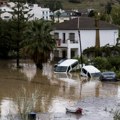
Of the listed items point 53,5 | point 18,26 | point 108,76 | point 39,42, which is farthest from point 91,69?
point 53,5

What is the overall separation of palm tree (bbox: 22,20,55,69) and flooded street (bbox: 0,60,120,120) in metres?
1.68

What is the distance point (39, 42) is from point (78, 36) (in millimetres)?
11197

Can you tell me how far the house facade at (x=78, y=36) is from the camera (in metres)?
62.9

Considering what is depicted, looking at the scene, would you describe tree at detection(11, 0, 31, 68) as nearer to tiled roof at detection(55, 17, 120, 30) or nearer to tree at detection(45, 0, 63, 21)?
tiled roof at detection(55, 17, 120, 30)

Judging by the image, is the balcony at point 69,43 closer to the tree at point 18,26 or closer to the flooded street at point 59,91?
the tree at point 18,26

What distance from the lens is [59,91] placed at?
39.2m

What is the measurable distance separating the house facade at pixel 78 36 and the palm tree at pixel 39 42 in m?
9.84

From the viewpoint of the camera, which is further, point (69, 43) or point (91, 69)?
point (69, 43)

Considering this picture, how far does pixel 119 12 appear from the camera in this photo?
85.4m

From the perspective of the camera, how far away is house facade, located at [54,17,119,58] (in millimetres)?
62906

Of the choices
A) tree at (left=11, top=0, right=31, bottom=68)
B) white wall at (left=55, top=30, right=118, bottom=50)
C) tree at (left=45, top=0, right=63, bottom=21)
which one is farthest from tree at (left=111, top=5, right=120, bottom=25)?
tree at (left=45, top=0, right=63, bottom=21)

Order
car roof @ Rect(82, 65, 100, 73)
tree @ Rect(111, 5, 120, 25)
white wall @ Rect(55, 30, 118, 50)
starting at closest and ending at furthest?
car roof @ Rect(82, 65, 100, 73), white wall @ Rect(55, 30, 118, 50), tree @ Rect(111, 5, 120, 25)

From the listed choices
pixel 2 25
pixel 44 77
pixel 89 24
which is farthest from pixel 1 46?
pixel 44 77

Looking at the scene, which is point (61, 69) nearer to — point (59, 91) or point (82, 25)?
point (59, 91)
